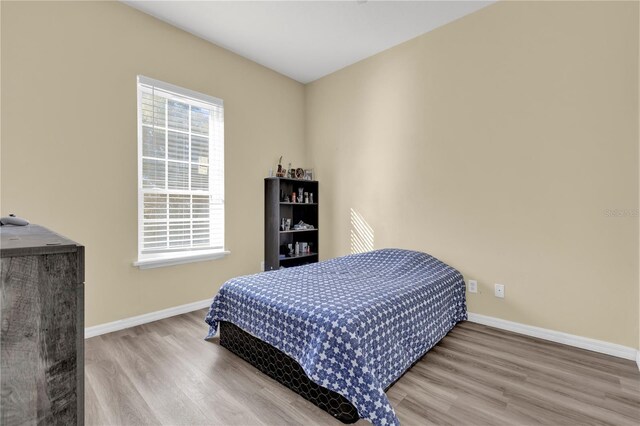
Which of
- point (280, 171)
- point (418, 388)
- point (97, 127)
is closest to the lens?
point (418, 388)

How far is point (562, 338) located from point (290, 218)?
301 centimetres

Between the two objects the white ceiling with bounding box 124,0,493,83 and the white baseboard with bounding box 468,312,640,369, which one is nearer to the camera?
the white baseboard with bounding box 468,312,640,369

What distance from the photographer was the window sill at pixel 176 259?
2.84 meters

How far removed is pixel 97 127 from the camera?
8.45 feet

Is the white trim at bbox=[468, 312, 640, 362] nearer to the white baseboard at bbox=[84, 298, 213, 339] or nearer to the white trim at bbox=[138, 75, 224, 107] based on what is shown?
the white baseboard at bbox=[84, 298, 213, 339]

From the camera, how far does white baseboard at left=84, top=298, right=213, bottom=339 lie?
254 cm

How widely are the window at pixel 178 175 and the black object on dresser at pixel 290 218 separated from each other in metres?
0.60

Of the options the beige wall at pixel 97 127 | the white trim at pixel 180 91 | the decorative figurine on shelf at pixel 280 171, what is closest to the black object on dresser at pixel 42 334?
the beige wall at pixel 97 127

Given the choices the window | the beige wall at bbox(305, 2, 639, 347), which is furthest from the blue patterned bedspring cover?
the window

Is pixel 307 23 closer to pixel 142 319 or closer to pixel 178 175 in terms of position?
pixel 178 175

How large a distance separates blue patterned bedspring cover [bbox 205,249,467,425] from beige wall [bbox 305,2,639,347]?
0.55 meters

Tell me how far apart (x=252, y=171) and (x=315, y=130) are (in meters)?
1.13

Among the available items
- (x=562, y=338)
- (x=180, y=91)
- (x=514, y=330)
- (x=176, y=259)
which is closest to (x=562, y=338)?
(x=562, y=338)

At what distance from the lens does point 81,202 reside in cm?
250
